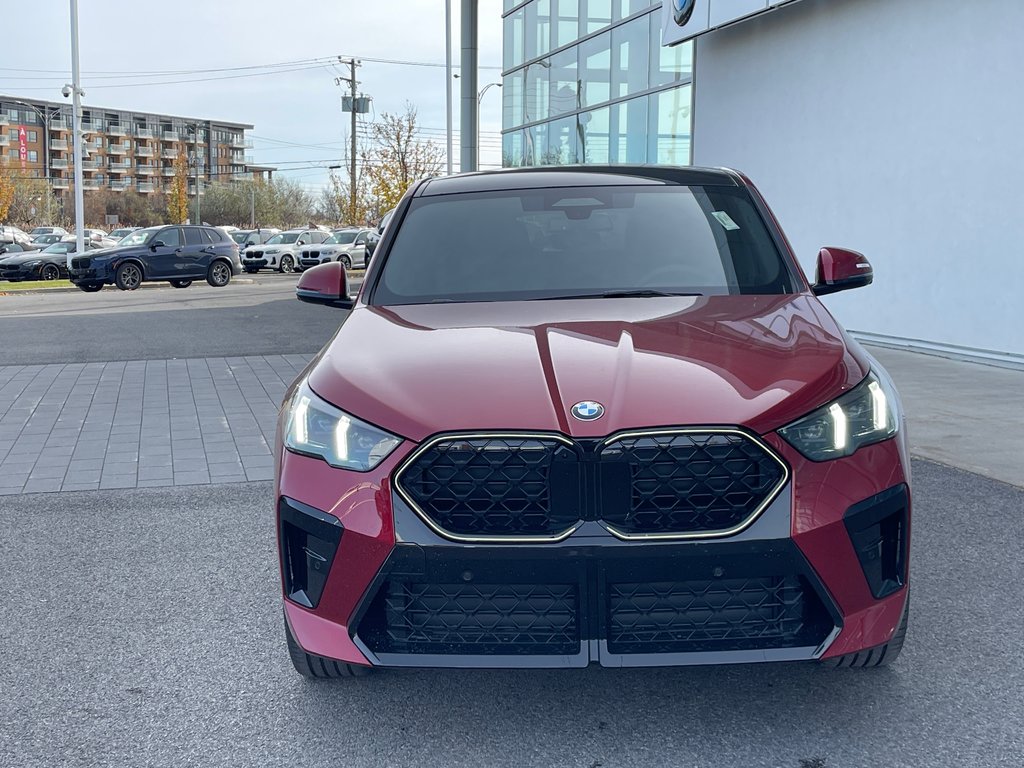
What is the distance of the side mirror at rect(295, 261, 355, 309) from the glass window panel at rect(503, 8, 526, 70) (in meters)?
20.3

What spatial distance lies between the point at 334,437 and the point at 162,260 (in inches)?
1022

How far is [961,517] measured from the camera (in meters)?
5.20

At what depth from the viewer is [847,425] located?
289cm

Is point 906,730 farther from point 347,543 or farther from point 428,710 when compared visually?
point 347,543

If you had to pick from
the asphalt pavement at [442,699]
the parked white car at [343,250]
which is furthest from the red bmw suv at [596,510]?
the parked white car at [343,250]

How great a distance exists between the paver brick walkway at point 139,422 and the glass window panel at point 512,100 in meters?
14.3

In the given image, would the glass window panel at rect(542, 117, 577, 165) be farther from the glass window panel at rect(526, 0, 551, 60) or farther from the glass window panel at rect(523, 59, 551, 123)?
the glass window panel at rect(526, 0, 551, 60)

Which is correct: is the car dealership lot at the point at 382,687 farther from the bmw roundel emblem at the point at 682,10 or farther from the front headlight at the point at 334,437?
the bmw roundel emblem at the point at 682,10

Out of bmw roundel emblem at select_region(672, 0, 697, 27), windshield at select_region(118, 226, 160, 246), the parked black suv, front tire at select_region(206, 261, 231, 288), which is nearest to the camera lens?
bmw roundel emblem at select_region(672, 0, 697, 27)

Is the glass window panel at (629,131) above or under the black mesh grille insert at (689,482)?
above

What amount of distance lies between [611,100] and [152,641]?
1690 cm

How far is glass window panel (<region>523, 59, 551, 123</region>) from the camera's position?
889 inches

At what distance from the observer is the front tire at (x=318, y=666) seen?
10.3ft

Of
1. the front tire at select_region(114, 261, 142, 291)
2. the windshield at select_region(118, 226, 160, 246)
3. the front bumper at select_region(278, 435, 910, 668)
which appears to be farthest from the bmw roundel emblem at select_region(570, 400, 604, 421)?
the windshield at select_region(118, 226, 160, 246)
